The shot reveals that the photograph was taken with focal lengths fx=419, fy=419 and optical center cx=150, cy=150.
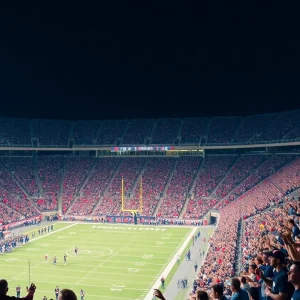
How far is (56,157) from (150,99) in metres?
17.0

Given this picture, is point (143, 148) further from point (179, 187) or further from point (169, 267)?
point (169, 267)

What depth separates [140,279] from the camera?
25.2m

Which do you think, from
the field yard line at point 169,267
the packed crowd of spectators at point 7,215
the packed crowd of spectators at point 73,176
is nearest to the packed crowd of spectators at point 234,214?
the field yard line at point 169,267

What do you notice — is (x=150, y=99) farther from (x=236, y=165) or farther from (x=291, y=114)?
(x=291, y=114)

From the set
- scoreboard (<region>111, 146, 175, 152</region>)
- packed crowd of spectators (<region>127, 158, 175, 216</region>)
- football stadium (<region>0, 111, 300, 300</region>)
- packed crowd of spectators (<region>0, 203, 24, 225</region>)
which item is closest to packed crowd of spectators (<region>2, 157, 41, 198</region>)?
football stadium (<region>0, 111, 300, 300</region>)

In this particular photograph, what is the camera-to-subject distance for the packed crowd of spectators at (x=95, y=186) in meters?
48.7

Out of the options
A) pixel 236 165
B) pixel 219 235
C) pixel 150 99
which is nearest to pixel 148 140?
pixel 150 99

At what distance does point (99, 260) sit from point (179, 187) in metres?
21.1

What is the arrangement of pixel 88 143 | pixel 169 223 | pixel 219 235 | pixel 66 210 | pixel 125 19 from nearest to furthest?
1. pixel 219 235
2. pixel 125 19
3. pixel 169 223
4. pixel 66 210
5. pixel 88 143

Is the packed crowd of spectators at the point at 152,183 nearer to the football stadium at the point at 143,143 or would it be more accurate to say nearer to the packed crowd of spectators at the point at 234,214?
the football stadium at the point at 143,143

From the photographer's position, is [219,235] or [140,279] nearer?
[140,279]

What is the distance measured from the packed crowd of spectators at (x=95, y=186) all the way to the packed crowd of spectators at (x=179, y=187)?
7483 millimetres

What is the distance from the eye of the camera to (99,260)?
29.5 metres

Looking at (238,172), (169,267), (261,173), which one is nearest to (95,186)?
(238,172)
